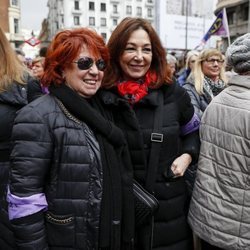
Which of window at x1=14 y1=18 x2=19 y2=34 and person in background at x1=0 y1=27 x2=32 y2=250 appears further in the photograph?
window at x1=14 y1=18 x2=19 y2=34

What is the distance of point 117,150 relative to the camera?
6.81ft

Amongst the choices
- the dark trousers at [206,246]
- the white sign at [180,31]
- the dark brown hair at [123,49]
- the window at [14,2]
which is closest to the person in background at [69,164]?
the dark brown hair at [123,49]

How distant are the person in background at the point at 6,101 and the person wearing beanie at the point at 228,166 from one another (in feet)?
4.29

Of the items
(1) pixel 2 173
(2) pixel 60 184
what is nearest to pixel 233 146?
(2) pixel 60 184

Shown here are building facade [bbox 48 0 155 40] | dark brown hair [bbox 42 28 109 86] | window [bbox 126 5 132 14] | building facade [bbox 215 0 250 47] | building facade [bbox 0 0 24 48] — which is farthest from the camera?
window [bbox 126 5 132 14]

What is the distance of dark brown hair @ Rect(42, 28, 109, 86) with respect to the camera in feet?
6.44

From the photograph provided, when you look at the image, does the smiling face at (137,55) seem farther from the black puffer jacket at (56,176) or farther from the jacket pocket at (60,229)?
the jacket pocket at (60,229)

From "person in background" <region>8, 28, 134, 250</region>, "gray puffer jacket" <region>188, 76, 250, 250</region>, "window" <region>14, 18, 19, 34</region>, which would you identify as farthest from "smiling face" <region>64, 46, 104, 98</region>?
"window" <region>14, 18, 19, 34</region>

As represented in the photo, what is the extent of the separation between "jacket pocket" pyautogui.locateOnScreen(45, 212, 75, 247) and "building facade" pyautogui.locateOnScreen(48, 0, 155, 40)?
7212cm

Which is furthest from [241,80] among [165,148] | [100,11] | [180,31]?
[100,11]

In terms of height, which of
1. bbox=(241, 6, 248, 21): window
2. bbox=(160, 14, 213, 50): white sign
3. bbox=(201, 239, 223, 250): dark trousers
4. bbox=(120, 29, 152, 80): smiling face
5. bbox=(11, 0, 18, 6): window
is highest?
bbox=(11, 0, 18, 6): window

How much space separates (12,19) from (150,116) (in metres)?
54.7

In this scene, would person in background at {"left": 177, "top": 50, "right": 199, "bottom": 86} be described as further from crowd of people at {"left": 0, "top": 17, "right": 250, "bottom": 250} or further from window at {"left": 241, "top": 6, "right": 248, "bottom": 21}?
window at {"left": 241, "top": 6, "right": 248, "bottom": 21}

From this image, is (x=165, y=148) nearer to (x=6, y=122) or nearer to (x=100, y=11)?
(x=6, y=122)
